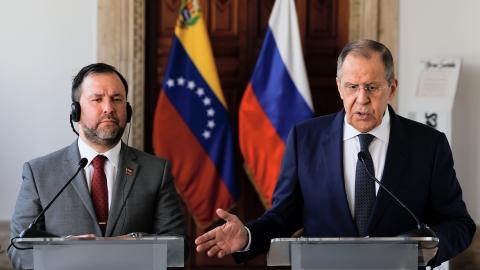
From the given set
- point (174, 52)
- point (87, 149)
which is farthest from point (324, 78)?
point (87, 149)

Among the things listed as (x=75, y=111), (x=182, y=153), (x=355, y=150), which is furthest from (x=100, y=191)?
(x=182, y=153)

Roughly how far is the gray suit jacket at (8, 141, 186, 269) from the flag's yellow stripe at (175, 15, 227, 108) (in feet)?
6.10

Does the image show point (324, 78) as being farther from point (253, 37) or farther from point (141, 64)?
point (141, 64)

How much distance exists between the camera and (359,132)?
10.0ft

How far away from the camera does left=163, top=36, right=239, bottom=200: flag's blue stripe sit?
5.28m

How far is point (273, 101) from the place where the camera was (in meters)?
5.25

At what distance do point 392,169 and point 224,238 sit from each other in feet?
2.20

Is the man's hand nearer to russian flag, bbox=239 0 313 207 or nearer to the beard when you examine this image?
the beard

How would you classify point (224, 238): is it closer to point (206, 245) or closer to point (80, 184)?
point (206, 245)

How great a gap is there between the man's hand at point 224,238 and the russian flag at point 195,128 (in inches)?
95.6

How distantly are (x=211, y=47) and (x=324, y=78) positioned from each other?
2.56 feet

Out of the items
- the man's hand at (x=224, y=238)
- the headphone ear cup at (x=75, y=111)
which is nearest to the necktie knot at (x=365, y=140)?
the man's hand at (x=224, y=238)

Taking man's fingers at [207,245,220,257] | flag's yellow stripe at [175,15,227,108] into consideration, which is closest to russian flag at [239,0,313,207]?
flag's yellow stripe at [175,15,227,108]

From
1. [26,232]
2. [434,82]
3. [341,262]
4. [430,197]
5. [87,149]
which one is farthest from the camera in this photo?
[434,82]
